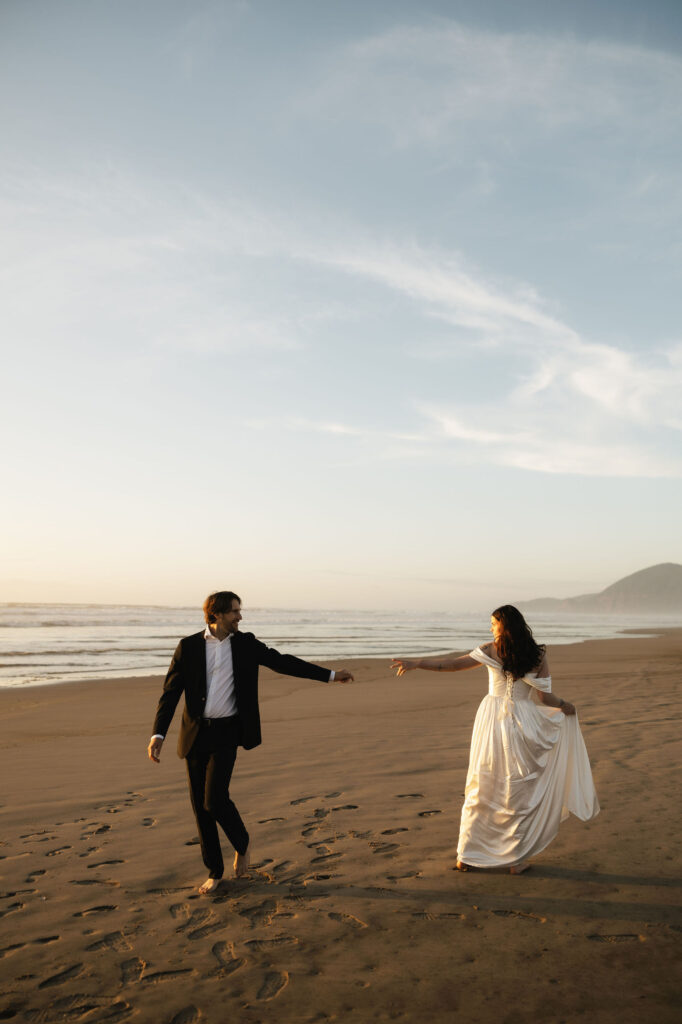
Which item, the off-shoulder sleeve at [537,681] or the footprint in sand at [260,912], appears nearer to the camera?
the footprint in sand at [260,912]

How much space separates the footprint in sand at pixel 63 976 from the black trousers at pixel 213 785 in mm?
1127

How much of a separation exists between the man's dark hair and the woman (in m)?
1.41

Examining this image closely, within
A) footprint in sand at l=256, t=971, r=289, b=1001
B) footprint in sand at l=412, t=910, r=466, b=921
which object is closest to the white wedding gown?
footprint in sand at l=412, t=910, r=466, b=921

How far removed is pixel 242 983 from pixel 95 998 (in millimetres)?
687

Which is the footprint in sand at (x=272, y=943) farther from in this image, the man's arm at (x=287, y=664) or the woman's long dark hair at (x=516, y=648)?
the woman's long dark hair at (x=516, y=648)

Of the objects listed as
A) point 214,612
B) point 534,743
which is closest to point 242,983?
→ point 214,612

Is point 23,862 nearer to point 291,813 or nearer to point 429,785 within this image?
point 291,813

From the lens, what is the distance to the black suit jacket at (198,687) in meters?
4.72

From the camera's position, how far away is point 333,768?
7977mm

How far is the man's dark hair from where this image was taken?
190 inches

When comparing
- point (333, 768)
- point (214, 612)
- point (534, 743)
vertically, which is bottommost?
point (333, 768)

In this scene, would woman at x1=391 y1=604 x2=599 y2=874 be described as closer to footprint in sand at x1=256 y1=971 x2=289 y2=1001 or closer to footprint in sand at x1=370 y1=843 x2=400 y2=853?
footprint in sand at x1=370 y1=843 x2=400 y2=853

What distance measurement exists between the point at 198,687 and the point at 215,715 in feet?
0.72

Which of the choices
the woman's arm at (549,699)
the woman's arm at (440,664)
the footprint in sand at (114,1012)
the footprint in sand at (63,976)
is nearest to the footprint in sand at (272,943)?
the footprint in sand at (114,1012)
